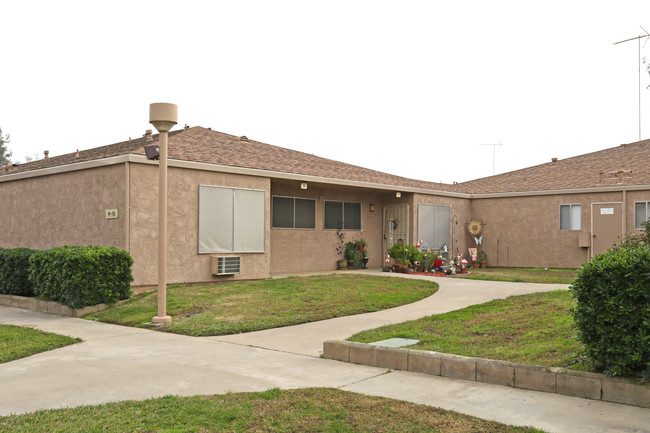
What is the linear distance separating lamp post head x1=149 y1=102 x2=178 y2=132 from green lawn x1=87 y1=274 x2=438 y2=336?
3.18 m

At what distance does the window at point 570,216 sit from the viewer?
19.8m

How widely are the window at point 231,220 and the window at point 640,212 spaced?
12.2 metres

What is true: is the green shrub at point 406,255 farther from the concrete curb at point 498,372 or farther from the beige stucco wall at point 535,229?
the concrete curb at point 498,372

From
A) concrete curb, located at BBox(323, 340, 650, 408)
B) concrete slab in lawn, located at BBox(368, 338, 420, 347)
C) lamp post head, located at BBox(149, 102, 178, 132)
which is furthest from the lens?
lamp post head, located at BBox(149, 102, 178, 132)

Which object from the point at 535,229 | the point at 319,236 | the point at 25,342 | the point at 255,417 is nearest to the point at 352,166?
the point at 319,236

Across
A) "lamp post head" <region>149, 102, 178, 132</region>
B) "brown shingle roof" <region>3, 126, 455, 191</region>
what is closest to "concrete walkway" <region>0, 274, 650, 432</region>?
"lamp post head" <region>149, 102, 178, 132</region>

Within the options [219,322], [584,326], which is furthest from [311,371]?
[219,322]

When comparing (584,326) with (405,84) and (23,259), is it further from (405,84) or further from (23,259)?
(405,84)

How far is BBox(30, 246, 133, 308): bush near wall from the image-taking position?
10328 millimetres

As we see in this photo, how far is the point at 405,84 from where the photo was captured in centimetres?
1902

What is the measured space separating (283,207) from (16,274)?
7.61 metres

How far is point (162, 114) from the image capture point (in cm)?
891

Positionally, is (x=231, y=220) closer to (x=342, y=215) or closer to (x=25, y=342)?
(x=342, y=215)

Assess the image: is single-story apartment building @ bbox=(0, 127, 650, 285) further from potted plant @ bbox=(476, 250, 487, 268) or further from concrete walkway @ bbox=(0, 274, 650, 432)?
concrete walkway @ bbox=(0, 274, 650, 432)
